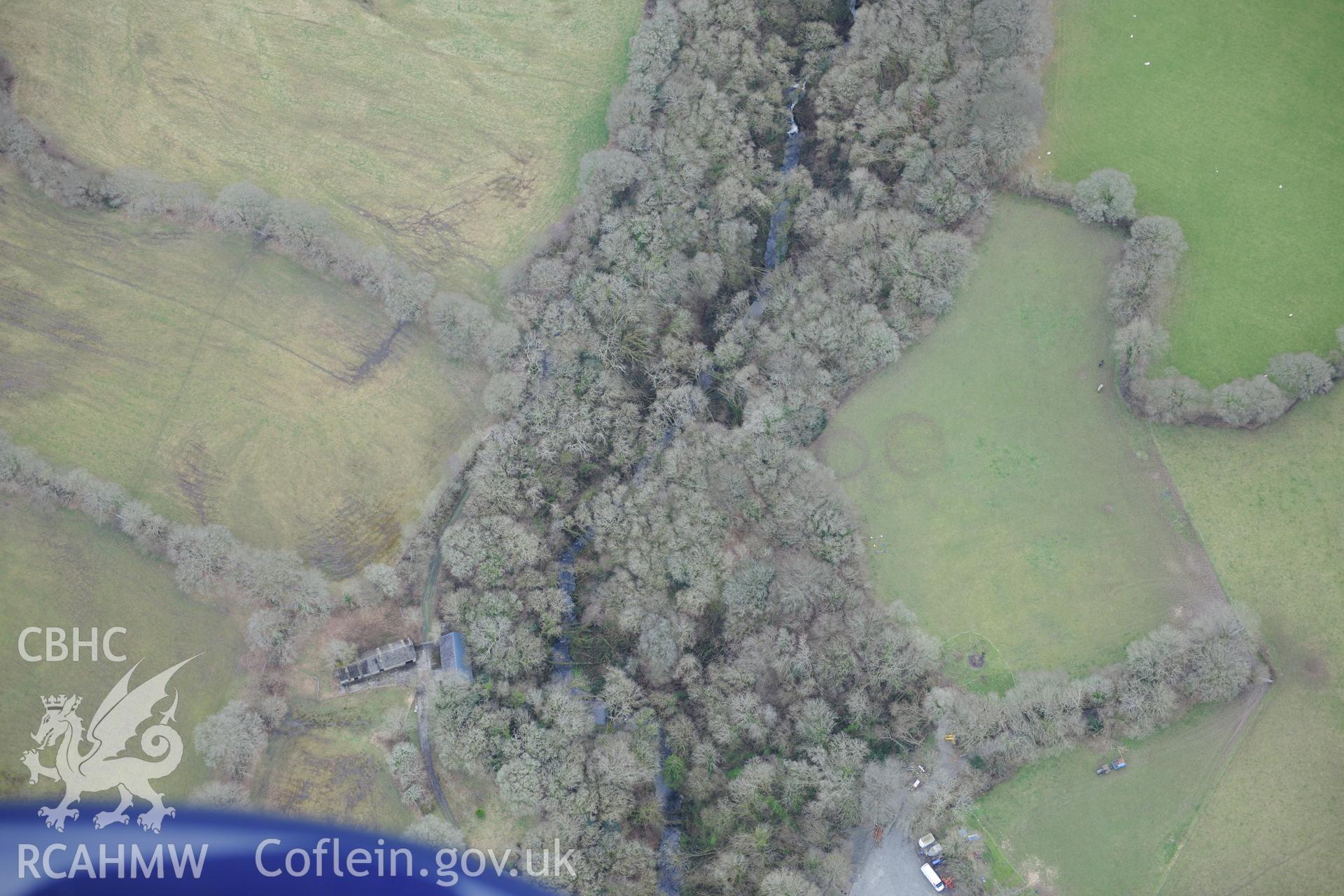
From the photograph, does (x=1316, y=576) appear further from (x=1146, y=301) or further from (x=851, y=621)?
(x=851, y=621)

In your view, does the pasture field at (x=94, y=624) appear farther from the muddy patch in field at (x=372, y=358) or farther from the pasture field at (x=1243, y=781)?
the pasture field at (x=1243, y=781)

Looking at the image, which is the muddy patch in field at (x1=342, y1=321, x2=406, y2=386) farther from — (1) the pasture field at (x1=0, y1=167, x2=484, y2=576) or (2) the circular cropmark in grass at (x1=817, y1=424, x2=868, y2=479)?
(2) the circular cropmark in grass at (x1=817, y1=424, x2=868, y2=479)

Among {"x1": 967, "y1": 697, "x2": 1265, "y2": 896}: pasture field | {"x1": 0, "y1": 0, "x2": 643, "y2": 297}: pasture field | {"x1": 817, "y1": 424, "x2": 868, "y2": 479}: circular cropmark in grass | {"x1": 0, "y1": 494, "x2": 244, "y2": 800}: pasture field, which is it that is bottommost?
{"x1": 0, "y1": 494, "x2": 244, "y2": 800}: pasture field

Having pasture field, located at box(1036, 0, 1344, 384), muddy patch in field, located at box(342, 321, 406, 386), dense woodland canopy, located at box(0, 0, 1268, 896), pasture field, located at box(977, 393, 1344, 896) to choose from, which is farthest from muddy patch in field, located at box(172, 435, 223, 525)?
pasture field, located at box(1036, 0, 1344, 384)

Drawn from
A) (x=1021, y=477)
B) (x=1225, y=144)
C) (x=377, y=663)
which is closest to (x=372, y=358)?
(x=377, y=663)

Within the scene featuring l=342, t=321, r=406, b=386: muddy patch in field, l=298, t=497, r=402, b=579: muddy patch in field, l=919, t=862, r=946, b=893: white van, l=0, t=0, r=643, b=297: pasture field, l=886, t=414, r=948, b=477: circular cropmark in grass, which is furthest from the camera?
l=0, t=0, r=643, b=297: pasture field

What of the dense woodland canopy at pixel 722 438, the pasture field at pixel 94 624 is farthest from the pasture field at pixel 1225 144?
the pasture field at pixel 94 624
